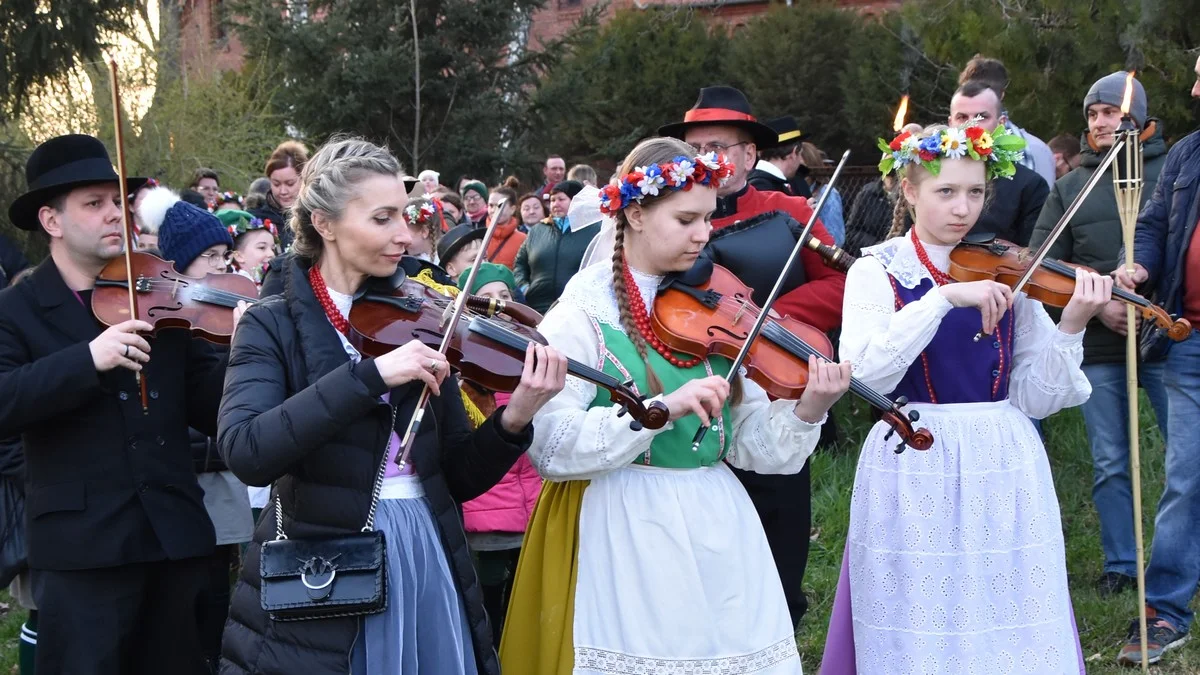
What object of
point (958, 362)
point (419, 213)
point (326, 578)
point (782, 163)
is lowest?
point (326, 578)

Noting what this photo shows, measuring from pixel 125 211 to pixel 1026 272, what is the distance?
242cm

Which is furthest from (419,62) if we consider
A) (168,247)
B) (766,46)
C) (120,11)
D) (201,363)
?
(201,363)

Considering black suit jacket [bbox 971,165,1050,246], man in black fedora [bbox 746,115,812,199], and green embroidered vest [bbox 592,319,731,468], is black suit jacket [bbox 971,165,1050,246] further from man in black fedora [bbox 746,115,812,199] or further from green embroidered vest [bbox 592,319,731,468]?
green embroidered vest [bbox 592,319,731,468]

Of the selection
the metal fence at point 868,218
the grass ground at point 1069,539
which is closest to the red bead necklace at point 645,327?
the grass ground at point 1069,539

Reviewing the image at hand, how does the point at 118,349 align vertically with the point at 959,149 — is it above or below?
below

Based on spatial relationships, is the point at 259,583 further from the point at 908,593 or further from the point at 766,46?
the point at 766,46

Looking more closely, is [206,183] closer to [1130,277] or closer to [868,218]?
[868,218]

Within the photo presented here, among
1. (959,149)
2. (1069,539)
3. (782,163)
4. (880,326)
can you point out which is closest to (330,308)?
(880,326)

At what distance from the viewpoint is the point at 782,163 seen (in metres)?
7.25

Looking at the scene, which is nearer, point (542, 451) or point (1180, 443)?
point (542, 451)

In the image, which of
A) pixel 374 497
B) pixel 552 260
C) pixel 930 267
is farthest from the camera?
pixel 552 260

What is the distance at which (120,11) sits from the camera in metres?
6.35

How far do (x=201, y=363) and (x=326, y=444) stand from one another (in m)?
1.07

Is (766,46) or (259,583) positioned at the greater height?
(766,46)
